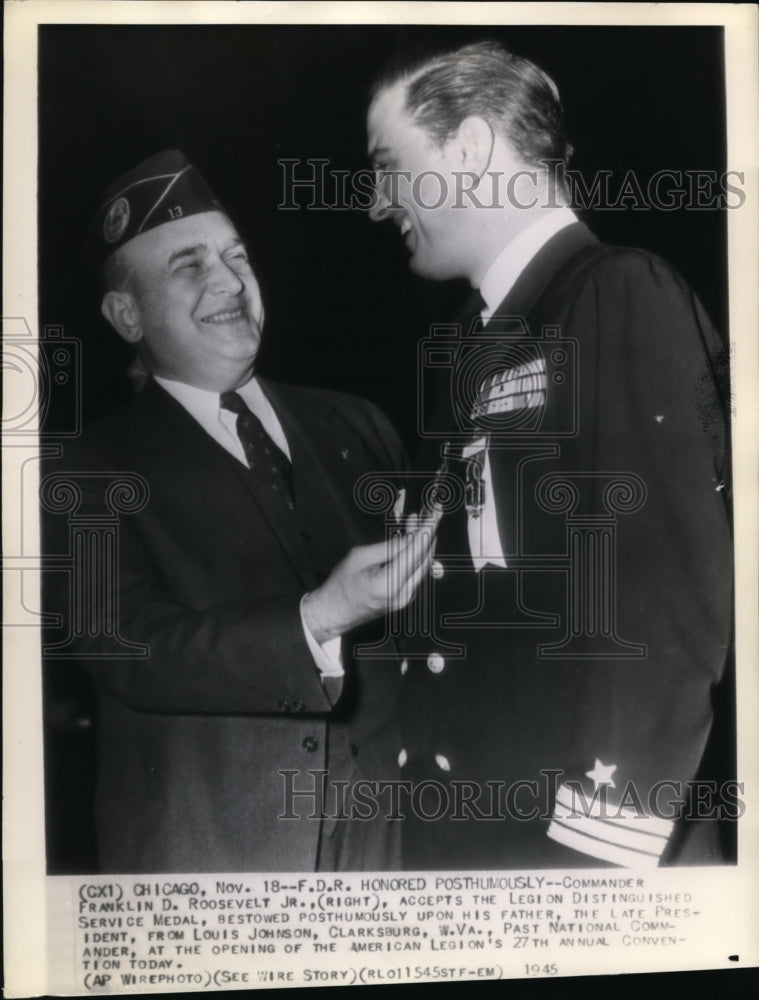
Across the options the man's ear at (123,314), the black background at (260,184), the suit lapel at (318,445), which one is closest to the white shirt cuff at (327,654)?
the suit lapel at (318,445)

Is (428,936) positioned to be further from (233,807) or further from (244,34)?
(244,34)

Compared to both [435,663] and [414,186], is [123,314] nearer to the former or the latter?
[414,186]

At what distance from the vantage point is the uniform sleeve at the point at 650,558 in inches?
72.1

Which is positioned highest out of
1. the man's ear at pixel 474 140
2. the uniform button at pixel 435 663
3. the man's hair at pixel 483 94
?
the man's hair at pixel 483 94

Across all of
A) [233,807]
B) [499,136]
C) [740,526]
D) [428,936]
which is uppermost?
[499,136]

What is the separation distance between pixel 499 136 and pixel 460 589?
2.82 feet

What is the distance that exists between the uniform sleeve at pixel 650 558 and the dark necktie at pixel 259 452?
1.88 ft

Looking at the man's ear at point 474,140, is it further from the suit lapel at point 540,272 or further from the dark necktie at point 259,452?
the dark necktie at point 259,452

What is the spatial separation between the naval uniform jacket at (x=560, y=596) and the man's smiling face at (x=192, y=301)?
39 cm

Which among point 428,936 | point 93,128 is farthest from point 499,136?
point 428,936

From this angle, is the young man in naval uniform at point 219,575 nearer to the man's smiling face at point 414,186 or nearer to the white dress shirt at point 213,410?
the white dress shirt at point 213,410

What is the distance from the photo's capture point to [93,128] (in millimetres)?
1862

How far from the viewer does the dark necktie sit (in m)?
1.84

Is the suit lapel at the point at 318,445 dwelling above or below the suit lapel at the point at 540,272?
below
